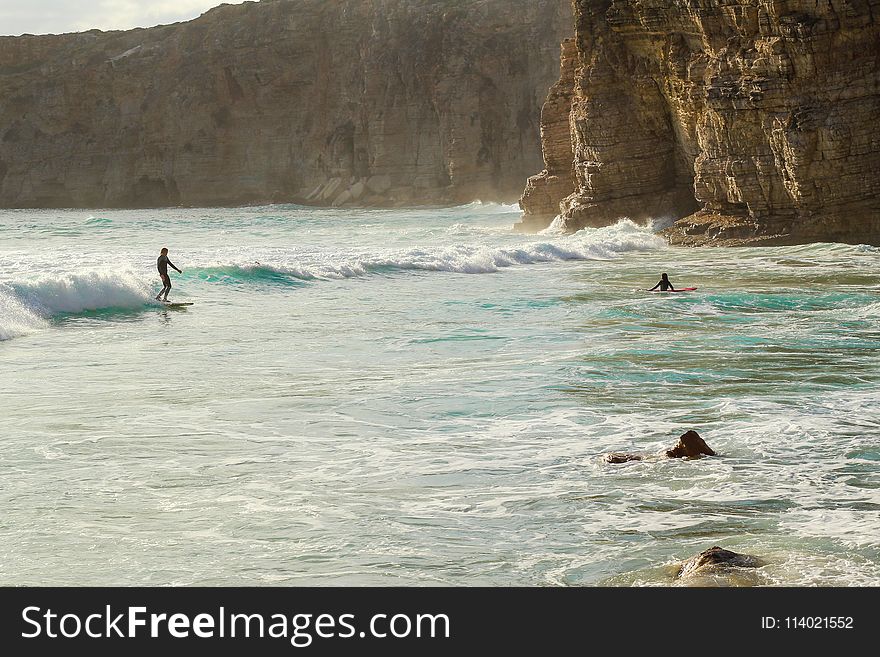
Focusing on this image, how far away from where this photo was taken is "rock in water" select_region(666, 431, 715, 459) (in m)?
9.52

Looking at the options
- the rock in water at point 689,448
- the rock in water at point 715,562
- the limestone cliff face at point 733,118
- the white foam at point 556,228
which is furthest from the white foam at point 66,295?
the white foam at point 556,228

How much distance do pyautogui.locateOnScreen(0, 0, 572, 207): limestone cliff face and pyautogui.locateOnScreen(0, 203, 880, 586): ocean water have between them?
65071 millimetres

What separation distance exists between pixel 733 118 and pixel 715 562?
1000 inches

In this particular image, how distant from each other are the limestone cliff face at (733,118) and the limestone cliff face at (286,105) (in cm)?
4638

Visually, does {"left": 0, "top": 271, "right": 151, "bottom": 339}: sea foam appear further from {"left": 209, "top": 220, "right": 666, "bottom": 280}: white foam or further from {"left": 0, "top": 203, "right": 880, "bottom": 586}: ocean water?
{"left": 209, "top": 220, "right": 666, "bottom": 280}: white foam

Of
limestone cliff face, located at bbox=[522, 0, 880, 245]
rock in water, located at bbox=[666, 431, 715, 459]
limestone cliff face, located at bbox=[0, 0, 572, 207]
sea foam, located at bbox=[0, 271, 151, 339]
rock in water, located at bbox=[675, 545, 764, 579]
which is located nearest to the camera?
rock in water, located at bbox=[675, 545, 764, 579]

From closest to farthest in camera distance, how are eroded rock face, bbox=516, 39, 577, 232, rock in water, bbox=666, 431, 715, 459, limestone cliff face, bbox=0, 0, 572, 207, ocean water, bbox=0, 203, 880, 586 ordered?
ocean water, bbox=0, 203, 880, 586, rock in water, bbox=666, 431, 715, 459, eroded rock face, bbox=516, 39, 577, 232, limestone cliff face, bbox=0, 0, 572, 207

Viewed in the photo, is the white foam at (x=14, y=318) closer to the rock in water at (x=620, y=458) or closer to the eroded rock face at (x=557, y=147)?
the rock in water at (x=620, y=458)

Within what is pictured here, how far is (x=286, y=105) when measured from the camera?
327 ft

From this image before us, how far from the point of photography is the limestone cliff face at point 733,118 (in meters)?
28.5
